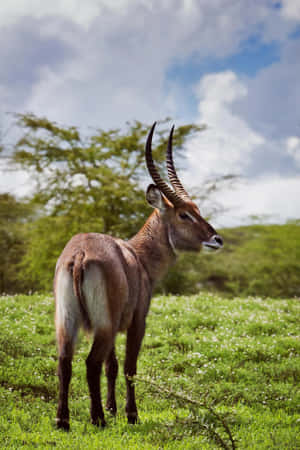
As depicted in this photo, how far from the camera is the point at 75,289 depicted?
18.1 feet

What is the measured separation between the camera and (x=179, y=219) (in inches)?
277

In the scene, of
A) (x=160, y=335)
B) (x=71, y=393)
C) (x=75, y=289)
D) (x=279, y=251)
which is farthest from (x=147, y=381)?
(x=279, y=251)

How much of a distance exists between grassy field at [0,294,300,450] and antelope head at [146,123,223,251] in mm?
2063

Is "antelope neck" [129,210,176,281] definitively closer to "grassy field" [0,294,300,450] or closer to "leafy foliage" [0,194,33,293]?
"grassy field" [0,294,300,450]

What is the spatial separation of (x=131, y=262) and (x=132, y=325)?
859 millimetres

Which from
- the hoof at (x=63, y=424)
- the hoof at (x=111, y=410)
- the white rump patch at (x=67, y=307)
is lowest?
the hoof at (x=111, y=410)

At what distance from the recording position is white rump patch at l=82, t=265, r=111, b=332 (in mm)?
5504

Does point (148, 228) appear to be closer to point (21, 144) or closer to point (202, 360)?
point (202, 360)

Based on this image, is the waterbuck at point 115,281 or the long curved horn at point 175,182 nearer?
the waterbuck at point 115,281

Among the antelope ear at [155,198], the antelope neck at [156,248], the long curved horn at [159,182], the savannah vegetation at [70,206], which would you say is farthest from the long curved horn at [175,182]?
the savannah vegetation at [70,206]

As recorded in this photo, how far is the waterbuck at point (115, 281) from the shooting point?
5.51m

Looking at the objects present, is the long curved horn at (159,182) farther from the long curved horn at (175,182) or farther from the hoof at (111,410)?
the hoof at (111,410)

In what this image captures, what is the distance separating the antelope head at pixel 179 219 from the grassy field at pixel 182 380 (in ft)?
6.77

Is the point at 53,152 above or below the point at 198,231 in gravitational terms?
above
